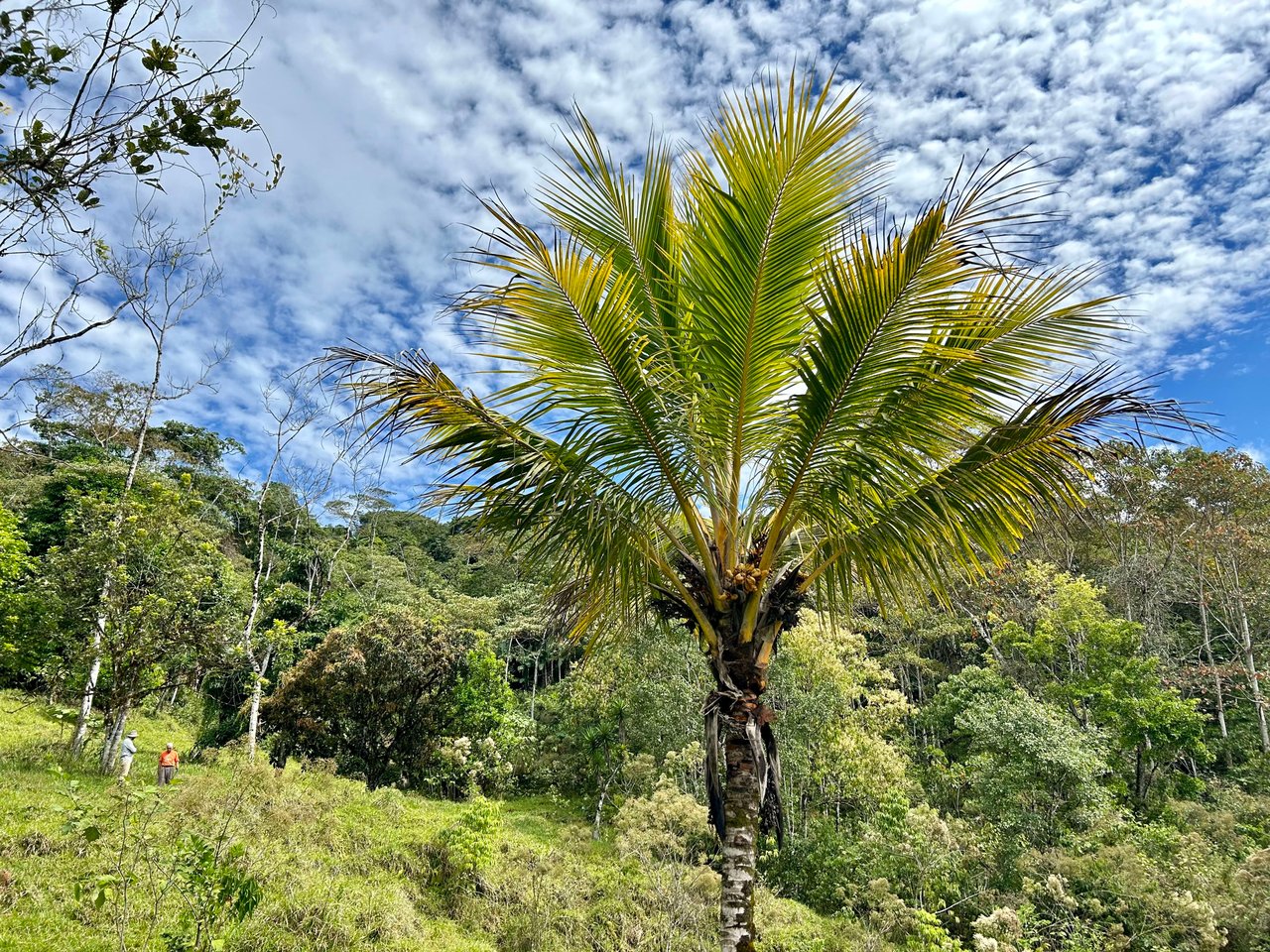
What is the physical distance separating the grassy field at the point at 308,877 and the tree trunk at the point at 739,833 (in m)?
2.90

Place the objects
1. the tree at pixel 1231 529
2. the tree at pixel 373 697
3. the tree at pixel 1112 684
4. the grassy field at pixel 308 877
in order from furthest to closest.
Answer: the tree at pixel 373 697 < the tree at pixel 1231 529 < the tree at pixel 1112 684 < the grassy field at pixel 308 877

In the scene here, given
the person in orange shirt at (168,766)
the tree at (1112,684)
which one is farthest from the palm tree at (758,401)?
the tree at (1112,684)

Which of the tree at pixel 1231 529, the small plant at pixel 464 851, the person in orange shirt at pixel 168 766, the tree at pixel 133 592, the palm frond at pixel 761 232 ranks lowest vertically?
the small plant at pixel 464 851

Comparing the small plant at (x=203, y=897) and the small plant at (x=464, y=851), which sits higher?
the small plant at (x=203, y=897)

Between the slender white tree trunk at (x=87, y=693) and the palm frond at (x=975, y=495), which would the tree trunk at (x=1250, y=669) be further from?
the slender white tree trunk at (x=87, y=693)

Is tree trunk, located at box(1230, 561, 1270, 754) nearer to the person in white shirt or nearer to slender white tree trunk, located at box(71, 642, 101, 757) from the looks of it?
the person in white shirt

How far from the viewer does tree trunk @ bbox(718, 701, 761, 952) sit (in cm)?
318

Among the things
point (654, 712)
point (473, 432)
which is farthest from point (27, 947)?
point (654, 712)

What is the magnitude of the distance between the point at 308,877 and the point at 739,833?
5939 mm

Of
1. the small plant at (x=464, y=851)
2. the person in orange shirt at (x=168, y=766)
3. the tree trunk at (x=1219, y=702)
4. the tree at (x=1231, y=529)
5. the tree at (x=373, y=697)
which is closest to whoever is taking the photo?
the small plant at (x=464, y=851)

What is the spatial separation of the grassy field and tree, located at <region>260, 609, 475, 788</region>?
409 cm

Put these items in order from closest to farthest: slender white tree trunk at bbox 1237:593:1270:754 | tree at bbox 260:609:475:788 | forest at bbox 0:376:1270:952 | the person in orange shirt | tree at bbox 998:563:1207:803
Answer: forest at bbox 0:376:1270:952 → the person in orange shirt → tree at bbox 998:563:1207:803 → slender white tree trunk at bbox 1237:593:1270:754 → tree at bbox 260:609:475:788

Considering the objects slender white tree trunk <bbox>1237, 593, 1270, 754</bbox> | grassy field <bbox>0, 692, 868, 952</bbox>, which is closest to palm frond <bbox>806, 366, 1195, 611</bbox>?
grassy field <bbox>0, 692, 868, 952</bbox>

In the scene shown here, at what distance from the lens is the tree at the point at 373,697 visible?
16250 millimetres
